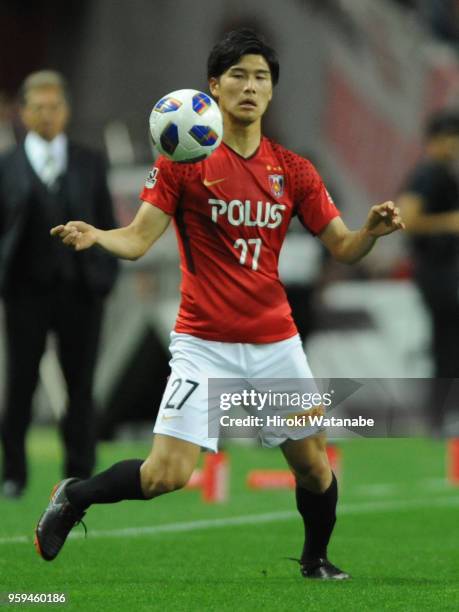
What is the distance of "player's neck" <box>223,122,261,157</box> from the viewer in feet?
22.9

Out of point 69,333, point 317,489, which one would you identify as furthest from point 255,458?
point 317,489

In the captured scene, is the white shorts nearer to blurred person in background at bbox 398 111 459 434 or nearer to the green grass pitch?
the green grass pitch

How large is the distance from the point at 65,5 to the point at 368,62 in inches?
156

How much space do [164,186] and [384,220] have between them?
0.90 m

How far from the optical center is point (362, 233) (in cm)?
698

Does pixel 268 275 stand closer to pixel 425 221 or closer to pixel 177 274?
pixel 425 221

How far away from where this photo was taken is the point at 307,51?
21.6m

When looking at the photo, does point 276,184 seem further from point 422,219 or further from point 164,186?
point 422,219

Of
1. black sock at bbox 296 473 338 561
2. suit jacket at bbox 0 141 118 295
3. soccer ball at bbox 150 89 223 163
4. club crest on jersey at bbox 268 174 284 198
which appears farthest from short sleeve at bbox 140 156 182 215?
suit jacket at bbox 0 141 118 295

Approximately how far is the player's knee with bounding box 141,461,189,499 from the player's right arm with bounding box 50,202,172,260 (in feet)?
2.76

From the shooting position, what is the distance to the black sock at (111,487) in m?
6.80

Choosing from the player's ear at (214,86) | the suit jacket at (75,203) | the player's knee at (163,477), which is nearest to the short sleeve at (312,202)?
the player's ear at (214,86)

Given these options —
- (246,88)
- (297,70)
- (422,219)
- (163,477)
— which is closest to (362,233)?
(246,88)

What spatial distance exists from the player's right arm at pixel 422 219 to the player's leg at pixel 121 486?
756cm
